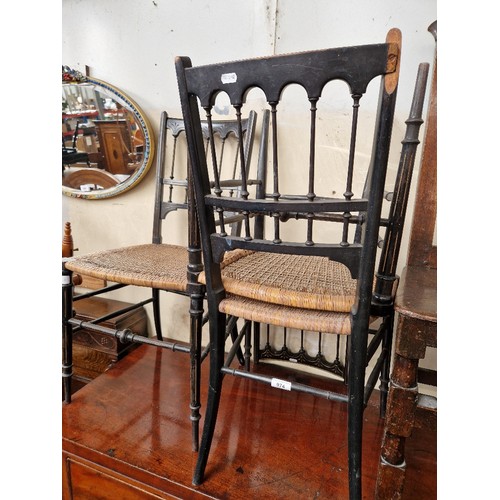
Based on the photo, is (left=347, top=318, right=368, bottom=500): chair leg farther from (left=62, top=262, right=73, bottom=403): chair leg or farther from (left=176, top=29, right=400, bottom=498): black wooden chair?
(left=62, top=262, right=73, bottom=403): chair leg

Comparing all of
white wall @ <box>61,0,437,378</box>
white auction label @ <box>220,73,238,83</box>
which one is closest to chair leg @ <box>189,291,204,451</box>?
white auction label @ <box>220,73,238,83</box>

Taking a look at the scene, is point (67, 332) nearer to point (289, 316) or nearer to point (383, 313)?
point (289, 316)

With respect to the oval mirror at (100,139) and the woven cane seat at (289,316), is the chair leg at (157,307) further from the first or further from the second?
the woven cane seat at (289,316)

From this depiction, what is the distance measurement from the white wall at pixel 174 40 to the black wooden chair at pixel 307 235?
79 cm

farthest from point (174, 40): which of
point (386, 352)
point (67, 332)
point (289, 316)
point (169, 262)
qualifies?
point (386, 352)

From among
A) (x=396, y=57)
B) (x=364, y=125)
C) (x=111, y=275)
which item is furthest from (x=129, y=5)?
(x=396, y=57)

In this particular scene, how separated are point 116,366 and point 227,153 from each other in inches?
43.7

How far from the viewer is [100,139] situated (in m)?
1.82

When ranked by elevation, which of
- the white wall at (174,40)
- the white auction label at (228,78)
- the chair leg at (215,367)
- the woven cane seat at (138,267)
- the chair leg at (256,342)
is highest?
the white wall at (174,40)

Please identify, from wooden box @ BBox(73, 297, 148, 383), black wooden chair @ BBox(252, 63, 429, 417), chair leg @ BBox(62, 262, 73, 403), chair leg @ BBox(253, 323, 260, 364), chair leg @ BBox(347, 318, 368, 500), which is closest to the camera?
chair leg @ BBox(347, 318, 368, 500)

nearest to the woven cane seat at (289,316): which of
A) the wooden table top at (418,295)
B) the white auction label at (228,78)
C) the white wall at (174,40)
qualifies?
the wooden table top at (418,295)

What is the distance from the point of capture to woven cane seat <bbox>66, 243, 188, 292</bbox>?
108 cm

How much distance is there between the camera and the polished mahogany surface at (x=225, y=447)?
995mm

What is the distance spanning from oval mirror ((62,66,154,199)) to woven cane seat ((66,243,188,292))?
0.58 m
